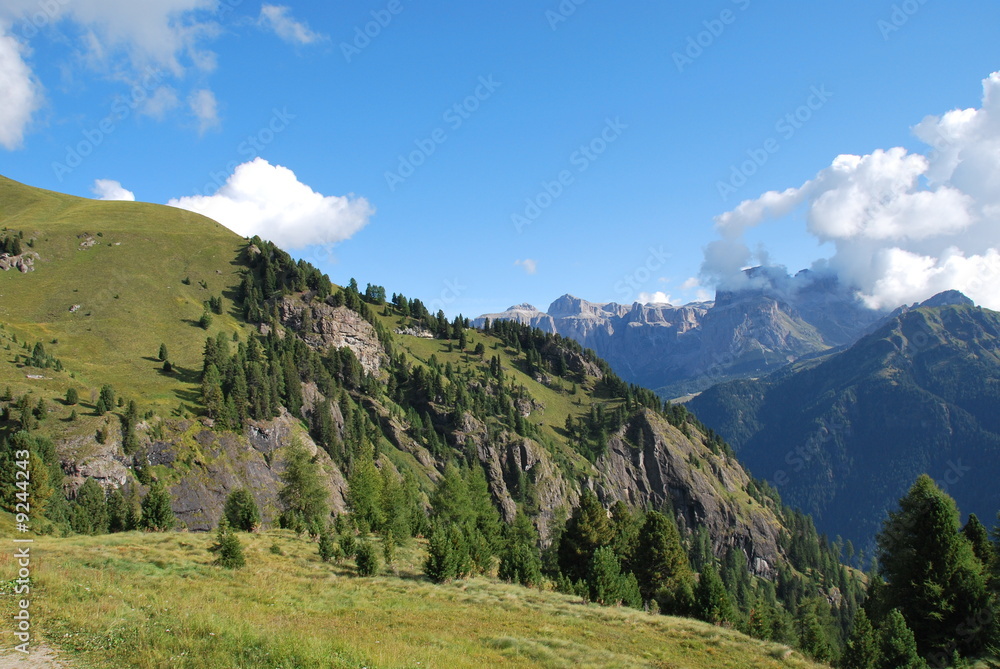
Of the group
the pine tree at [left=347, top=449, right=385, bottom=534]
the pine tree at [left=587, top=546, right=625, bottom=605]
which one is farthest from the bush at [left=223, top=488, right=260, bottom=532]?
the pine tree at [left=587, top=546, right=625, bottom=605]

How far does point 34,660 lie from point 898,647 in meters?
42.6

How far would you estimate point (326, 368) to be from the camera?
159000 millimetres

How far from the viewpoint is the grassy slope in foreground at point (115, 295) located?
102 metres

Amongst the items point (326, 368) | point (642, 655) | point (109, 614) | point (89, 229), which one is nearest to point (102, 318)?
point (326, 368)

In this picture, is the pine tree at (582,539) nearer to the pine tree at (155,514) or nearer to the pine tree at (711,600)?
the pine tree at (711,600)

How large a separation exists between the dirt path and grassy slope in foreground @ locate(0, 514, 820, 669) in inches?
19.8

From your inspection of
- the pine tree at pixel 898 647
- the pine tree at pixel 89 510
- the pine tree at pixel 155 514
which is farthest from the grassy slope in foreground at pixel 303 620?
the pine tree at pixel 89 510

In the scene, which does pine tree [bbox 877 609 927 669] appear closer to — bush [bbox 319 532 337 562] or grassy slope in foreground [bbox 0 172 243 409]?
bush [bbox 319 532 337 562]

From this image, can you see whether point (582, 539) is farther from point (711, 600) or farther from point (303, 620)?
point (303, 620)

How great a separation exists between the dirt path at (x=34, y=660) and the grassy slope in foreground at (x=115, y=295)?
88071 mm

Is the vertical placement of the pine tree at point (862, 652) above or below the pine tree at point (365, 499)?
below

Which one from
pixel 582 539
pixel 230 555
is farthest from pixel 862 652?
pixel 230 555

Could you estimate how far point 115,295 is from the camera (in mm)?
134750

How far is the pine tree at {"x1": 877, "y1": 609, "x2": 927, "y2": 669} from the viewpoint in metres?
31.4
